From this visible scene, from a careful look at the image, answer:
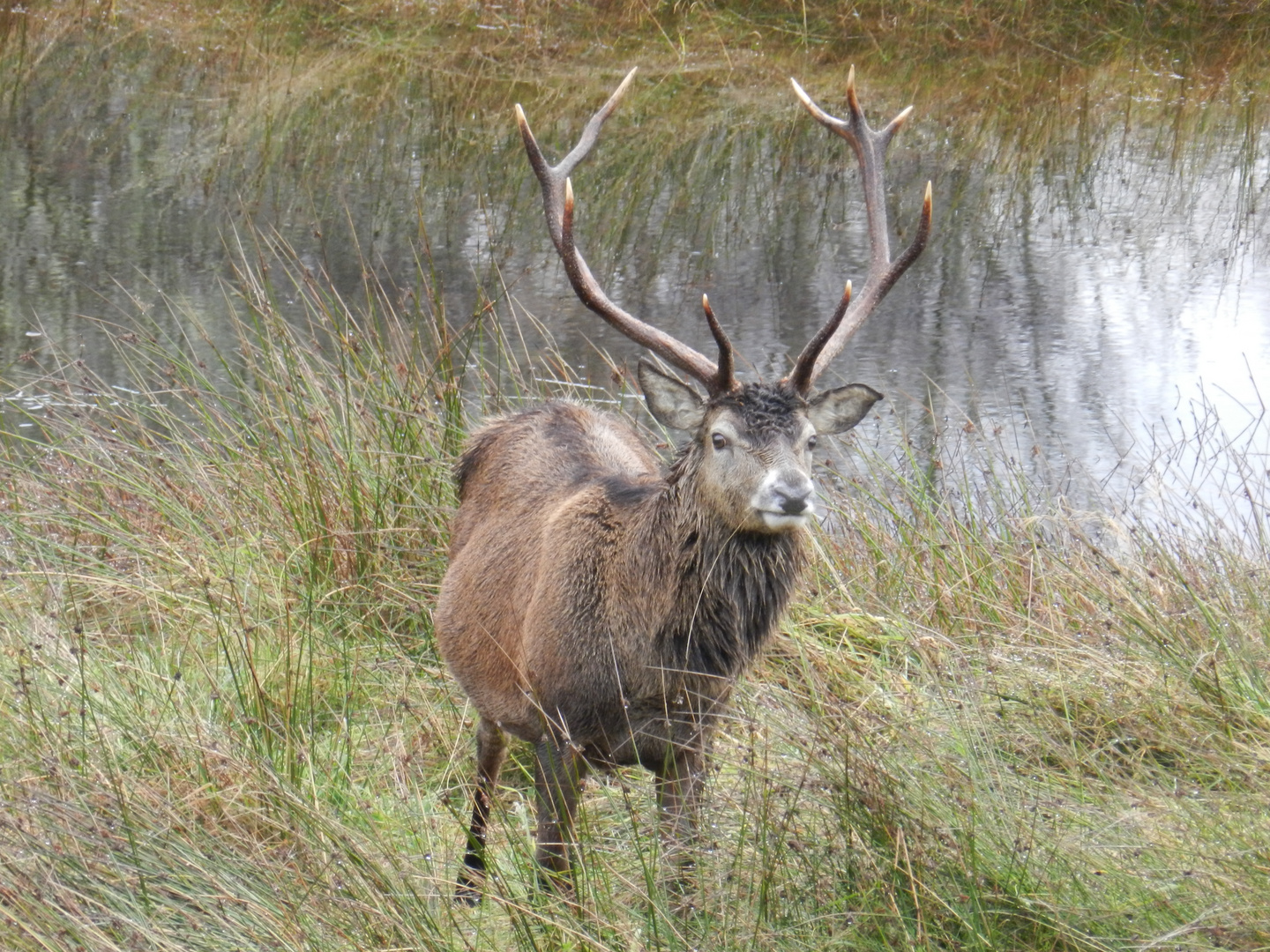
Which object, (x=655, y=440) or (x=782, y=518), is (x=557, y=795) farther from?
(x=655, y=440)

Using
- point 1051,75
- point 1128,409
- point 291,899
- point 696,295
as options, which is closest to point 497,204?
point 696,295

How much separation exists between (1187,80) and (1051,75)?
1530 millimetres

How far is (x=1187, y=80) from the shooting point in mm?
16547

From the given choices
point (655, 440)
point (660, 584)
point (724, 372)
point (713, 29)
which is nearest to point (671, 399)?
point (724, 372)

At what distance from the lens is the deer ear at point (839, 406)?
3.83m

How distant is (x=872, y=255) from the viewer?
4.18 metres

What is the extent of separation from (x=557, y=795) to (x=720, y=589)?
2.18ft

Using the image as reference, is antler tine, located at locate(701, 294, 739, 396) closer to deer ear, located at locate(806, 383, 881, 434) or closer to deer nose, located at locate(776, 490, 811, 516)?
deer ear, located at locate(806, 383, 881, 434)

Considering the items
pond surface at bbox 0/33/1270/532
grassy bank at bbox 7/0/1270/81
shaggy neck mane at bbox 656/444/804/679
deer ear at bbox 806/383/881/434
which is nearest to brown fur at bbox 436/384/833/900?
shaggy neck mane at bbox 656/444/804/679

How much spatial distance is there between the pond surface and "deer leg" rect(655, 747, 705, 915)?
4191 millimetres

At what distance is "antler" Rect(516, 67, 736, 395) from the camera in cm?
373

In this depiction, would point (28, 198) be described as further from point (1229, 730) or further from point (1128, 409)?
point (1229, 730)

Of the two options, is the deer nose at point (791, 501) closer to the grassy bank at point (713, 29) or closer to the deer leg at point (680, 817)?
the deer leg at point (680, 817)

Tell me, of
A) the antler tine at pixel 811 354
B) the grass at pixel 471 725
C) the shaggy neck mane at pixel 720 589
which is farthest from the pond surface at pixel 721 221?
the shaggy neck mane at pixel 720 589
